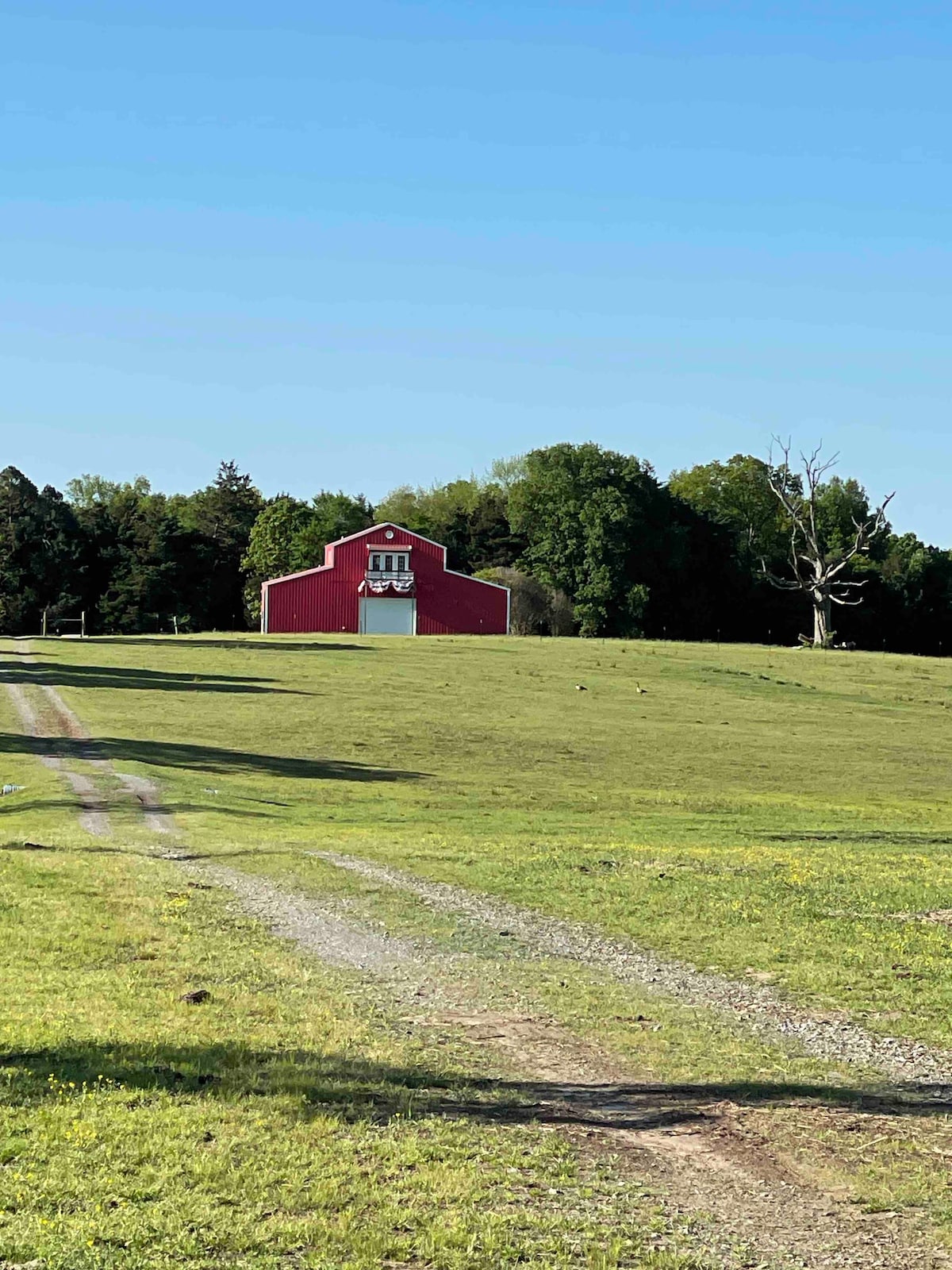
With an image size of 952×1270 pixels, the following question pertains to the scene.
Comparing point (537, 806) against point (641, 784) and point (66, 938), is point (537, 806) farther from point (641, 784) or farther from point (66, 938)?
point (66, 938)

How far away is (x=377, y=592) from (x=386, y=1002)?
87.4 meters

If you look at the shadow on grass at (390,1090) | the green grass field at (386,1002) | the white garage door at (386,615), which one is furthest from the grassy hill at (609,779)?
the white garage door at (386,615)

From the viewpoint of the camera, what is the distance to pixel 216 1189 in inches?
256

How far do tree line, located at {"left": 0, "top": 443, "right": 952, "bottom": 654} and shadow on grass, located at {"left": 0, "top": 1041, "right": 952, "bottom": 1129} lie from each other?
9241 cm

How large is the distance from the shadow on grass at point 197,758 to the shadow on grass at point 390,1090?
22994 mm

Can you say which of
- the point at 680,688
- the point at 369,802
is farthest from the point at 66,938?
the point at 680,688

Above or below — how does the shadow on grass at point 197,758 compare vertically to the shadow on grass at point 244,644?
A: below

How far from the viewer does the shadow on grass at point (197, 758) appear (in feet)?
107

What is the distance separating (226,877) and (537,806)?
1235cm

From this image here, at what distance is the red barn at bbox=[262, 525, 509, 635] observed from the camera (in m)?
97.2

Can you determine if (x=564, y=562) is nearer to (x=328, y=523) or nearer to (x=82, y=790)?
(x=328, y=523)

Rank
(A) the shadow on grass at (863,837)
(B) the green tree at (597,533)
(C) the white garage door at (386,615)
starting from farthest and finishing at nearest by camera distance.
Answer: (B) the green tree at (597,533) → (C) the white garage door at (386,615) → (A) the shadow on grass at (863,837)

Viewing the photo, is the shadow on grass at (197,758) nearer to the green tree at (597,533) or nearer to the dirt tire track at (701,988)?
the dirt tire track at (701,988)

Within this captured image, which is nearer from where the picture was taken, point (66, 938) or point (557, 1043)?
point (557, 1043)
